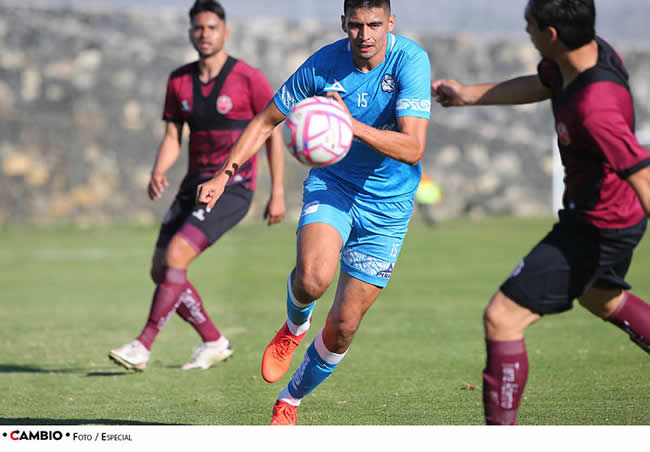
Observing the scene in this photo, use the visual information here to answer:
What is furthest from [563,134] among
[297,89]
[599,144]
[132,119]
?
[132,119]

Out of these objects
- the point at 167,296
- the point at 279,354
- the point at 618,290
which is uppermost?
the point at 618,290

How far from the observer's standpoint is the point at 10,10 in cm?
2012

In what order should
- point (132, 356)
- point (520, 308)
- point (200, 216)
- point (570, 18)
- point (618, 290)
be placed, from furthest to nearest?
point (200, 216) → point (132, 356) → point (618, 290) → point (520, 308) → point (570, 18)

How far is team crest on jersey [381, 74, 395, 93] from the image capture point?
4.75 metres

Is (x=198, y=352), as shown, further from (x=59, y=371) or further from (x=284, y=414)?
(x=284, y=414)

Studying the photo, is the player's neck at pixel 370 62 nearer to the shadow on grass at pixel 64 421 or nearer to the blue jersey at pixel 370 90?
the blue jersey at pixel 370 90

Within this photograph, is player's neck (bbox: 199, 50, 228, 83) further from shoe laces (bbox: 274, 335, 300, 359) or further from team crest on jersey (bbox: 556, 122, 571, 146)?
team crest on jersey (bbox: 556, 122, 571, 146)

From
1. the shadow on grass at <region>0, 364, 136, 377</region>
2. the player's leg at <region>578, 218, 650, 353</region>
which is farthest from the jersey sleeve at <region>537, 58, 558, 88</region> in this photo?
the shadow on grass at <region>0, 364, 136, 377</region>

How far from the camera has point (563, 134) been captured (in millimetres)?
3787

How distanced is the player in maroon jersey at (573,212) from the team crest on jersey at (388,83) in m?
0.99

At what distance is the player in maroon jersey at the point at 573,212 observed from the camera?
12.1 ft

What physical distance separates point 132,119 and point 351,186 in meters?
16.2
